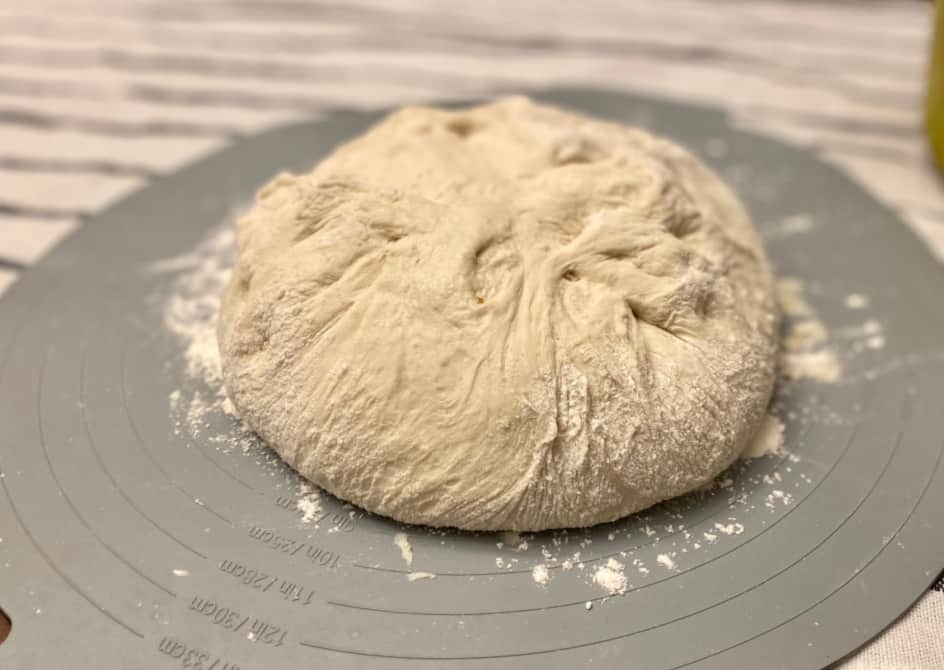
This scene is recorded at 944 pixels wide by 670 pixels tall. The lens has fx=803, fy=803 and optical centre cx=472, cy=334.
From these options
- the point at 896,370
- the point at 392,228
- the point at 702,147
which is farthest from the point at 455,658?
the point at 702,147

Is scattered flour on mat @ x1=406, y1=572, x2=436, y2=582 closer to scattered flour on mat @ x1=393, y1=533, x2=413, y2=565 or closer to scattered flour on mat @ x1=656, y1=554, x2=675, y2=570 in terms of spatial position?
scattered flour on mat @ x1=393, y1=533, x2=413, y2=565

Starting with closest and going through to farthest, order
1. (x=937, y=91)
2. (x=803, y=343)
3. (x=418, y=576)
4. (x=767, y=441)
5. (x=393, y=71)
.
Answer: (x=418, y=576), (x=767, y=441), (x=803, y=343), (x=937, y=91), (x=393, y=71)

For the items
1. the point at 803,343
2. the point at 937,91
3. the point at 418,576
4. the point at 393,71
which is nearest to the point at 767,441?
the point at 803,343

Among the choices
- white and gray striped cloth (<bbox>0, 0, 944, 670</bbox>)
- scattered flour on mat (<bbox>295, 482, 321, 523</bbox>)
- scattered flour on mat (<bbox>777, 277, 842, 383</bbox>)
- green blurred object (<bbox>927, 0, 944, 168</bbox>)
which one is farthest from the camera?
white and gray striped cloth (<bbox>0, 0, 944, 670</bbox>)

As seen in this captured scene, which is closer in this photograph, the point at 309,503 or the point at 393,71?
the point at 309,503

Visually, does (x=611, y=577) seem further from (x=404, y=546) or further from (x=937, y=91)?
(x=937, y=91)

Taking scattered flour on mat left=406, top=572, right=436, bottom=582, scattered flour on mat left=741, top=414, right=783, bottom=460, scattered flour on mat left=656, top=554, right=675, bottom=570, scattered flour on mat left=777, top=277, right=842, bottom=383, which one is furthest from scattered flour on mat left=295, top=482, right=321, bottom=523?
scattered flour on mat left=777, top=277, right=842, bottom=383
